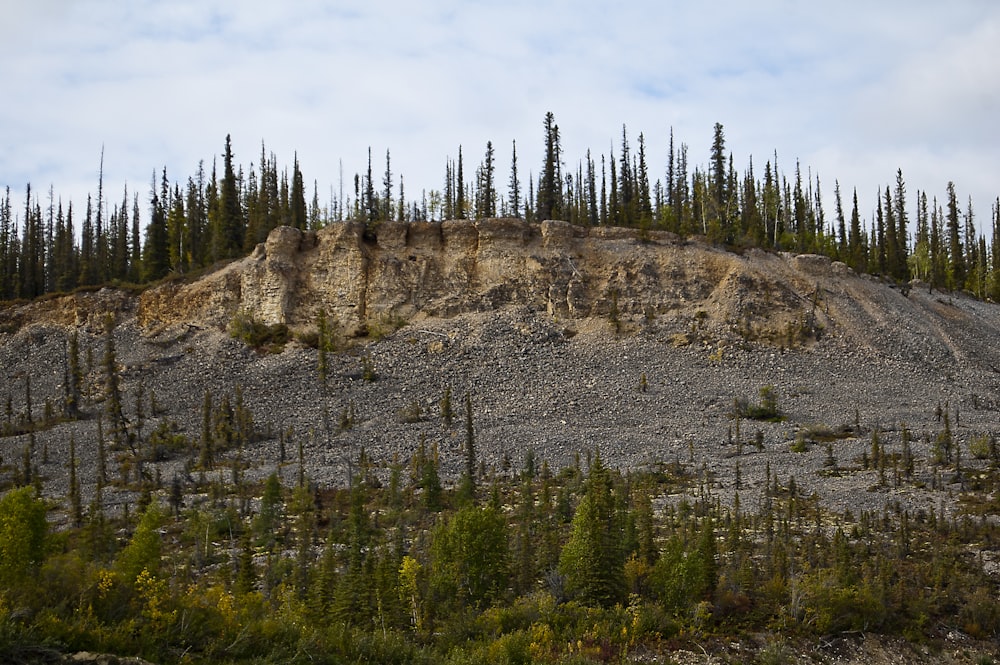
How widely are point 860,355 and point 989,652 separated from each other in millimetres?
31292

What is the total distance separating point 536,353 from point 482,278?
8.38 metres

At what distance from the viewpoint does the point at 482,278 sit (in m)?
53.3

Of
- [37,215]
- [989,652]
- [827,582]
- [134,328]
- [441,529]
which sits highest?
[37,215]

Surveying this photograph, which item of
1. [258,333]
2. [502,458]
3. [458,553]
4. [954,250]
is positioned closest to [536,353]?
[502,458]

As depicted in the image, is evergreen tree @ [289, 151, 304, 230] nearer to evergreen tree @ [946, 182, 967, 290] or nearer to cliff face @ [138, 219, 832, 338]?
cliff face @ [138, 219, 832, 338]

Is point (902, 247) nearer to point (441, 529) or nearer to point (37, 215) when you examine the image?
point (441, 529)

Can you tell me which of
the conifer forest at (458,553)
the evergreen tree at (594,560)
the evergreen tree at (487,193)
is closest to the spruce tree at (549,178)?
the evergreen tree at (487,193)

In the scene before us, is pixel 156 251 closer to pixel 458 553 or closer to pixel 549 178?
pixel 549 178

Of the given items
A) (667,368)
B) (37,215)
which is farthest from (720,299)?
(37,215)

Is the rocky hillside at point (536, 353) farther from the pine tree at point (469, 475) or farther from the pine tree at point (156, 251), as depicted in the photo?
the pine tree at point (156, 251)

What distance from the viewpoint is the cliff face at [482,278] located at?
51375 millimetres

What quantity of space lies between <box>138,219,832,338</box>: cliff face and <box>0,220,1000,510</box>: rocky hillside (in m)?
0.14

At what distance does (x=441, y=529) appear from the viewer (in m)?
19.7

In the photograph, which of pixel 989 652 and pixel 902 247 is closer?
pixel 989 652
